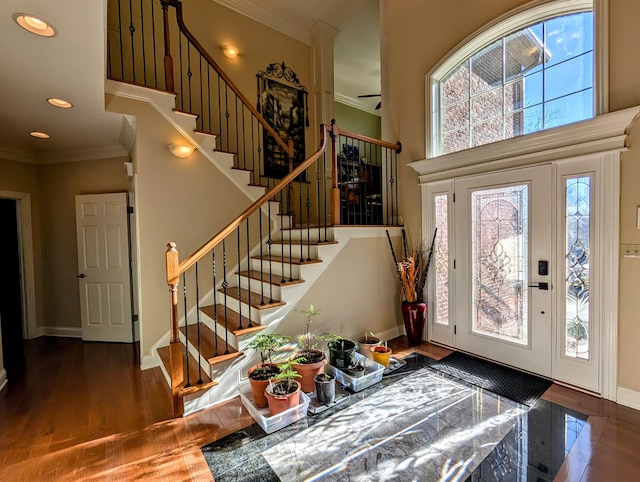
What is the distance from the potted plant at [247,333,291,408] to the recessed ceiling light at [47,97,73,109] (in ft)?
8.77

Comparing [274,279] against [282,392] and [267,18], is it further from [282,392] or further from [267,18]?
[267,18]

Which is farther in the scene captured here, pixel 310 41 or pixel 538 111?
pixel 310 41

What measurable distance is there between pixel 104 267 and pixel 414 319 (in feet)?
13.4

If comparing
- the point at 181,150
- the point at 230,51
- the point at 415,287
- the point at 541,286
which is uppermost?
the point at 230,51

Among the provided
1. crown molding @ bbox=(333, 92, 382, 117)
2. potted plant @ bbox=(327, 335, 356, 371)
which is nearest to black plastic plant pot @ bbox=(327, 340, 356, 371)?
potted plant @ bbox=(327, 335, 356, 371)

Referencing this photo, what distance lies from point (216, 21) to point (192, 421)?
5.00m

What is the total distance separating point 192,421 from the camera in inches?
90.5

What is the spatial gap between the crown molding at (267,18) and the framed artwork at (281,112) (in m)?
0.57

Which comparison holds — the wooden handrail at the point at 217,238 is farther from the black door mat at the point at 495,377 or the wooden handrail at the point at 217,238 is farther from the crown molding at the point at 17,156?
the crown molding at the point at 17,156

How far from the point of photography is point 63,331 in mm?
4371

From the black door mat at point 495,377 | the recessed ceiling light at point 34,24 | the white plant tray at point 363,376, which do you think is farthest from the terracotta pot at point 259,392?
the recessed ceiling light at point 34,24

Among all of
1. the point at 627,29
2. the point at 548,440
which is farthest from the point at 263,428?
the point at 627,29

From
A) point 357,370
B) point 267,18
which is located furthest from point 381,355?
point 267,18

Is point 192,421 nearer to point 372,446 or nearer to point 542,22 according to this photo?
point 372,446
